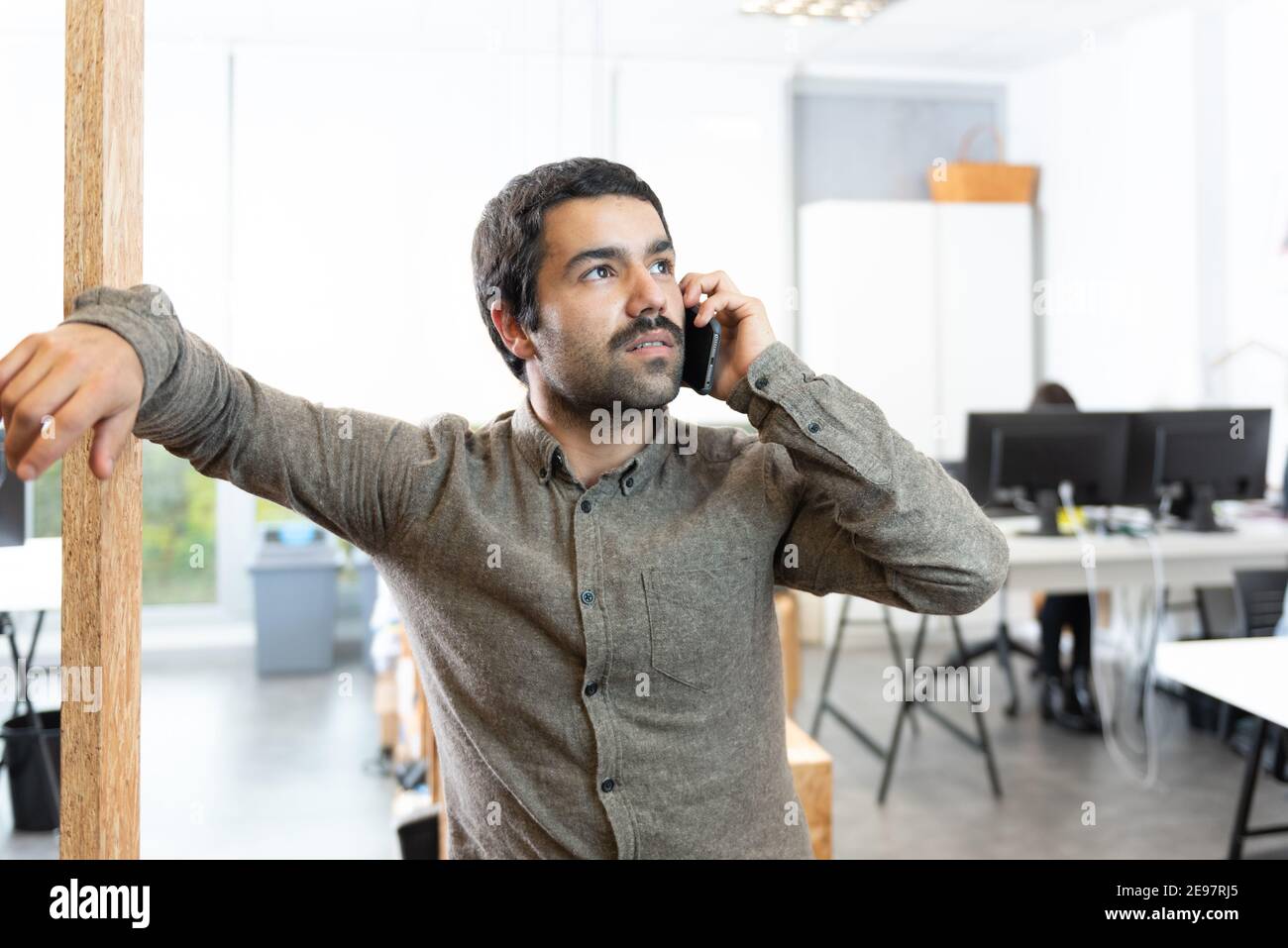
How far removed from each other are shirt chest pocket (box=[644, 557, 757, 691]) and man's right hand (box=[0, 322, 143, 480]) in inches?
21.0

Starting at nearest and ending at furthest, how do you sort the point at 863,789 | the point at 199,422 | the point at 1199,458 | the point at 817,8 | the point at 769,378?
the point at 199,422, the point at 769,378, the point at 863,789, the point at 1199,458, the point at 817,8

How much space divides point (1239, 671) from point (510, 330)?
1268 millimetres

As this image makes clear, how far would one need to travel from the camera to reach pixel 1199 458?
3678mm

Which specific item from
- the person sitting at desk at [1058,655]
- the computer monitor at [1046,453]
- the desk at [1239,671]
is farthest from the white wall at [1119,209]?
the desk at [1239,671]

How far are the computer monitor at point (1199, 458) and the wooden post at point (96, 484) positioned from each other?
3440 millimetres

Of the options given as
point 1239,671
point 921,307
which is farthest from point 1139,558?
point 921,307

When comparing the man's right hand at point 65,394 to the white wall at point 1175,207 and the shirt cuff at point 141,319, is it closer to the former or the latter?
the shirt cuff at point 141,319

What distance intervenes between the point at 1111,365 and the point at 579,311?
485 cm

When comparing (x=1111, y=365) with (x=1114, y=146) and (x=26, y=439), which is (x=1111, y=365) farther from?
(x=26, y=439)

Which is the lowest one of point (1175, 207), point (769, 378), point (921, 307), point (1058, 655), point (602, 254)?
point (1058, 655)

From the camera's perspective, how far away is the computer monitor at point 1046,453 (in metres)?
3.54

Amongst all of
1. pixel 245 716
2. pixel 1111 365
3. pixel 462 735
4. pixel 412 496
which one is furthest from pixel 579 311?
pixel 1111 365

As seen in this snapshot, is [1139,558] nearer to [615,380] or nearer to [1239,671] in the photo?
[1239,671]
